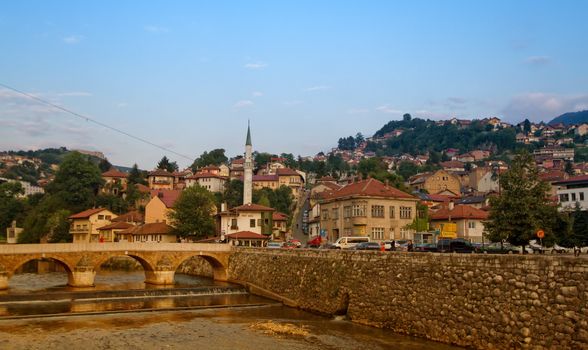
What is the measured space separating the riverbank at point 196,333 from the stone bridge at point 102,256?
16.3 metres

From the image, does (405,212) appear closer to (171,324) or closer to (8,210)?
(171,324)

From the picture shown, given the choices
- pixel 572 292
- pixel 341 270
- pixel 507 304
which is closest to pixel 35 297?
pixel 341 270

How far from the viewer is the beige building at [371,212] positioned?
192 feet

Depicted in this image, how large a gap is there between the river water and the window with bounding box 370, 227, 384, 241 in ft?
63.6

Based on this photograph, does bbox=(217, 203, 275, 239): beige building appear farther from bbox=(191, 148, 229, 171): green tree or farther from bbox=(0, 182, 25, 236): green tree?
bbox=(191, 148, 229, 171): green tree

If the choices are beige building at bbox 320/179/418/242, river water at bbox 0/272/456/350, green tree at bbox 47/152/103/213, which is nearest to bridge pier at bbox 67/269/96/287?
river water at bbox 0/272/456/350

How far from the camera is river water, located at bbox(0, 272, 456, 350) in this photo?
86.4 feet

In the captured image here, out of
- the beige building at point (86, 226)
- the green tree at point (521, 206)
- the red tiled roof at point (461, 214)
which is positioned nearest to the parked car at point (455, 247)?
the green tree at point (521, 206)

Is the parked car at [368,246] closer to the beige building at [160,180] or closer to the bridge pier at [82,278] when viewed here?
the bridge pier at [82,278]

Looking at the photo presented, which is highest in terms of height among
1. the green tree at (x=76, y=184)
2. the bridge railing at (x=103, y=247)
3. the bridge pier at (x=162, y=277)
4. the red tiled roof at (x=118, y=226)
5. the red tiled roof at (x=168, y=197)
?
the green tree at (x=76, y=184)

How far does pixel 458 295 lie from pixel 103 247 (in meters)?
35.4

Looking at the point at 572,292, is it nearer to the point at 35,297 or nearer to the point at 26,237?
the point at 35,297

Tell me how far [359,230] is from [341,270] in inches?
952

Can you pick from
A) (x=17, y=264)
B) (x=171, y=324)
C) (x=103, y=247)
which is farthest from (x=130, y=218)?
(x=171, y=324)
